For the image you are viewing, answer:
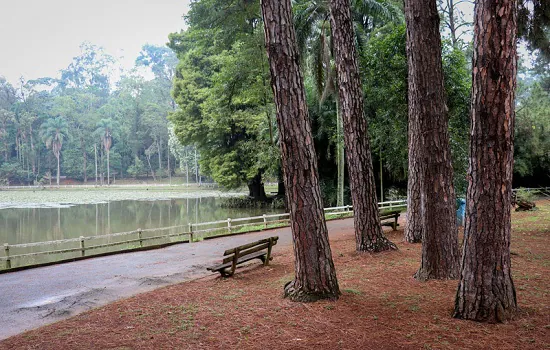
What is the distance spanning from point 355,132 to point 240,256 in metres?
3.68

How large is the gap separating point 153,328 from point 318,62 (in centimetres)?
1646

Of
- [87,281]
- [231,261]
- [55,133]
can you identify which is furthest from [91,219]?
[55,133]

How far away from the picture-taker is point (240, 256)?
324 inches

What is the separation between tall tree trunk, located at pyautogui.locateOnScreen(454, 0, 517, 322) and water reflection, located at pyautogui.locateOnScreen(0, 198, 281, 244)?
20.1m

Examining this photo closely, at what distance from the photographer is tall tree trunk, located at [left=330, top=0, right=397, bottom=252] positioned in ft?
28.7

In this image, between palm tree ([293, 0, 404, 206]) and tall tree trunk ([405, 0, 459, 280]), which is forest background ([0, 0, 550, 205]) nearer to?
palm tree ([293, 0, 404, 206])

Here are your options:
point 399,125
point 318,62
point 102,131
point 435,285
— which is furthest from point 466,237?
point 102,131

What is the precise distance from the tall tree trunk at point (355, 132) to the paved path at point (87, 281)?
148 inches

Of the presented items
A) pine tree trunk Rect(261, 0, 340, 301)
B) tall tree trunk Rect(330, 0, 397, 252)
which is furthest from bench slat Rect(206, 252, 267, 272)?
pine tree trunk Rect(261, 0, 340, 301)

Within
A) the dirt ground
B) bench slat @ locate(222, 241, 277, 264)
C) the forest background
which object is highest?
the forest background

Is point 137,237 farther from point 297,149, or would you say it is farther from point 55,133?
point 55,133

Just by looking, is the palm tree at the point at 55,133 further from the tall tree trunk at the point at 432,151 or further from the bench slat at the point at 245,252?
the tall tree trunk at the point at 432,151

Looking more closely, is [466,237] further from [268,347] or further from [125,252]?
[125,252]

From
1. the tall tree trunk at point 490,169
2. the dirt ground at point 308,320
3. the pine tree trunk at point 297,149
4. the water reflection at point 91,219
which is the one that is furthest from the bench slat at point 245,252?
the water reflection at point 91,219
